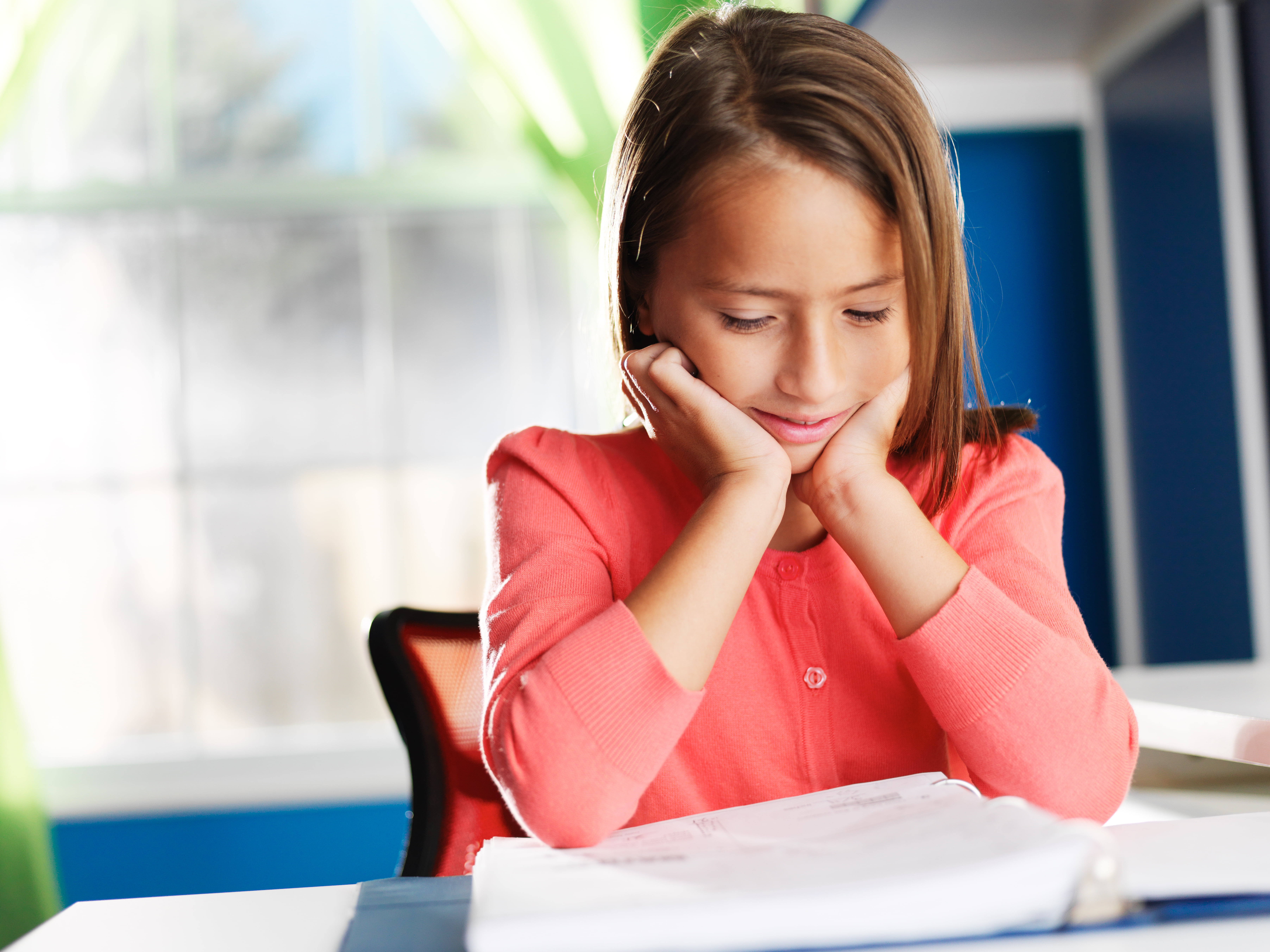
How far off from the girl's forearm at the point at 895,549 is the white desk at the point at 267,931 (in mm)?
298

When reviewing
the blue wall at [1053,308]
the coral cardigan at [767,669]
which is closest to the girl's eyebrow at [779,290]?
the coral cardigan at [767,669]

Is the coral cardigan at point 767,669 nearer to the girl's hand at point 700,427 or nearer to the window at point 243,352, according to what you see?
the girl's hand at point 700,427

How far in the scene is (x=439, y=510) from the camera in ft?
8.79

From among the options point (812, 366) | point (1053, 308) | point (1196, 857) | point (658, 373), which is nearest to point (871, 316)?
point (812, 366)

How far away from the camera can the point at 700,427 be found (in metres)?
0.79

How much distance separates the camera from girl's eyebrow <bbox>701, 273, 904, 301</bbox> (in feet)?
2.38

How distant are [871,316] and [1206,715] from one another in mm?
511

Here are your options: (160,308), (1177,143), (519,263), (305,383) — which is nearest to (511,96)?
(519,263)

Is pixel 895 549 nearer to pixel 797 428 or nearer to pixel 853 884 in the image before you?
pixel 797 428

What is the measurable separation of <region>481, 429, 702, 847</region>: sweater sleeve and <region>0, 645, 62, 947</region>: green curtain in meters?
1.89

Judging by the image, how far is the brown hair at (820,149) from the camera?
2.44ft

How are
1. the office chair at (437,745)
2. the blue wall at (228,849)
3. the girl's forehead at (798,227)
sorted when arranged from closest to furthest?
the girl's forehead at (798,227) → the office chair at (437,745) → the blue wall at (228,849)

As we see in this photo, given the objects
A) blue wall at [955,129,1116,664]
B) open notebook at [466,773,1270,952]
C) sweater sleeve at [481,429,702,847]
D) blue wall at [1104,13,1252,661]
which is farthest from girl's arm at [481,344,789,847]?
blue wall at [955,129,1116,664]

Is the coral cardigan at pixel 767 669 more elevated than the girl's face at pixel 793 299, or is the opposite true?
the girl's face at pixel 793 299
